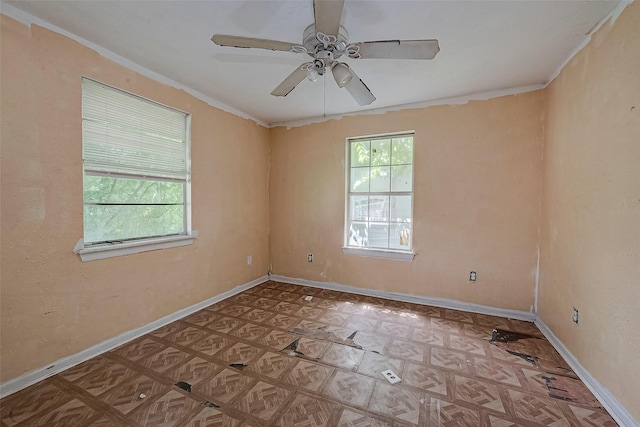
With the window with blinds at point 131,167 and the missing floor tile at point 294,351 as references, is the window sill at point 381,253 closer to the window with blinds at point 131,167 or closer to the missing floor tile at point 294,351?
the missing floor tile at point 294,351

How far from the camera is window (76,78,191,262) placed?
214 centimetres

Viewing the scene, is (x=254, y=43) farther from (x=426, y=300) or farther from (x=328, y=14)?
(x=426, y=300)

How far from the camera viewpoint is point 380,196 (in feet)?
11.6

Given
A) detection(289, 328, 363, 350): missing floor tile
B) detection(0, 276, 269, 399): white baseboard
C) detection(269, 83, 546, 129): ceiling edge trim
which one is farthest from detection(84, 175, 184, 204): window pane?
detection(269, 83, 546, 129): ceiling edge trim

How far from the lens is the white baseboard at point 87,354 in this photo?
5.65 ft

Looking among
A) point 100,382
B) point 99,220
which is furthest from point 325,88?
point 100,382

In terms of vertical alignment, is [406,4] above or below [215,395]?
above

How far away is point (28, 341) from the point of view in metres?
1.79

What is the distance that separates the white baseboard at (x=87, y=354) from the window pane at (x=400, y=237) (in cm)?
246

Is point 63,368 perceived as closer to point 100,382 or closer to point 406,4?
point 100,382

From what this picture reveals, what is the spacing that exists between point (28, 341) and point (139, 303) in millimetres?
730

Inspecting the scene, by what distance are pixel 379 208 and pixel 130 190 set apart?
2849 mm

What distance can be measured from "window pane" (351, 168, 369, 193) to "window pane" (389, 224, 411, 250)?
26.4 inches

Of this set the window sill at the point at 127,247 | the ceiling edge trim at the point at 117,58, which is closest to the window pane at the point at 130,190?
the window sill at the point at 127,247
